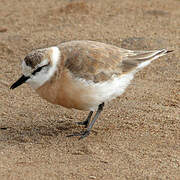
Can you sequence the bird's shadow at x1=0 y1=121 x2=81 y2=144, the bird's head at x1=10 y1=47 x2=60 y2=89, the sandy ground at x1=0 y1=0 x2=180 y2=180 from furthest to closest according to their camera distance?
the bird's shadow at x1=0 y1=121 x2=81 y2=144
the bird's head at x1=10 y1=47 x2=60 y2=89
the sandy ground at x1=0 y1=0 x2=180 y2=180

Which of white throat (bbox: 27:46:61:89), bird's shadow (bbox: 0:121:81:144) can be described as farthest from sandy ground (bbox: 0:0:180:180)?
white throat (bbox: 27:46:61:89)

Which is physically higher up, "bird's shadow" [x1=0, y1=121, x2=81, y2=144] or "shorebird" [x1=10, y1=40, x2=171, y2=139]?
"shorebird" [x1=10, y1=40, x2=171, y2=139]

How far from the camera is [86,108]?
19.4 ft

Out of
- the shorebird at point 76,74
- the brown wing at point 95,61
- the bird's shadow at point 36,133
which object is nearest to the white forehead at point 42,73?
the shorebird at point 76,74

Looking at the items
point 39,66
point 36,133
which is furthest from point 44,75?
point 36,133

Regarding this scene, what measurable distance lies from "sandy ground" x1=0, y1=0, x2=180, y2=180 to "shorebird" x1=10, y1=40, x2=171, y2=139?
1.88ft

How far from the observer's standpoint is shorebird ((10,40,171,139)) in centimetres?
567

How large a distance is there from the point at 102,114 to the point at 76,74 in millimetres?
1280

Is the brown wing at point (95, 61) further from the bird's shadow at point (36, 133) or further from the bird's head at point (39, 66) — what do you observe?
the bird's shadow at point (36, 133)

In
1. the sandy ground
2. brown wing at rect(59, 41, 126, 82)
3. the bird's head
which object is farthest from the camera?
brown wing at rect(59, 41, 126, 82)

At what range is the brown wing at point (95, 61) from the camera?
578cm

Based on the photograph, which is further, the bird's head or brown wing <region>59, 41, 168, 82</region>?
brown wing <region>59, 41, 168, 82</region>

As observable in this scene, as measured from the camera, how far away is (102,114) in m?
6.76

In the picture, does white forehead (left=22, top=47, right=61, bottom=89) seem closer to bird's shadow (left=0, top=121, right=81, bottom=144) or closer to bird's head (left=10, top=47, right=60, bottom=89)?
bird's head (left=10, top=47, right=60, bottom=89)
